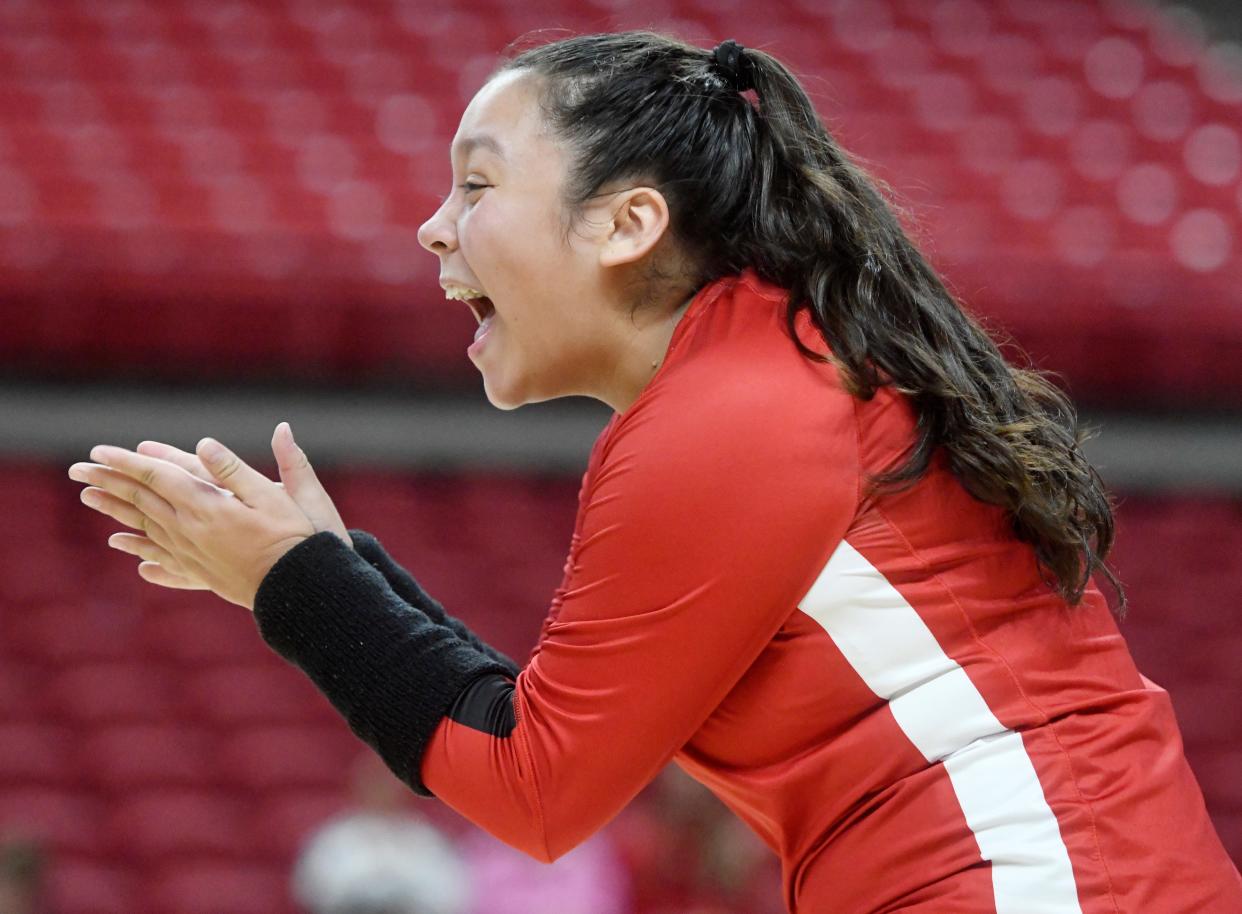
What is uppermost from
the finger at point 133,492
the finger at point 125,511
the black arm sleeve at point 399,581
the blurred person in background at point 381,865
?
the finger at point 133,492

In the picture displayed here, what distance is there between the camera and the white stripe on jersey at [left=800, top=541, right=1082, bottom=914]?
1.07 m

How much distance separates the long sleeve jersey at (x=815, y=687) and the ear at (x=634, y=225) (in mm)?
103

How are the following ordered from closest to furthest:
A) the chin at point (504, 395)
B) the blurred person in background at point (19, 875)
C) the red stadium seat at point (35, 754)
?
1. the chin at point (504, 395)
2. the blurred person in background at point (19, 875)
3. the red stadium seat at point (35, 754)

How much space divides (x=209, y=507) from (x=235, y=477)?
1.3 inches

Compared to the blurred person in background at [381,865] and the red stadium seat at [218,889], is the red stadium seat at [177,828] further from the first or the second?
the blurred person in background at [381,865]

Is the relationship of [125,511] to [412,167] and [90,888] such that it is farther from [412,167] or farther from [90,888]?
[412,167]

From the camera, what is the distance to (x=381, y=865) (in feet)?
11.3

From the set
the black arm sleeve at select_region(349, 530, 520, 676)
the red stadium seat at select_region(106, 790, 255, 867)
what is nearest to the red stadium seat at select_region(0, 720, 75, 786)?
the red stadium seat at select_region(106, 790, 255, 867)

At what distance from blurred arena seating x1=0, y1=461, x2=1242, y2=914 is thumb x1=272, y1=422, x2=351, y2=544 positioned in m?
2.84

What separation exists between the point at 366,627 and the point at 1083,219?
4.84 metres

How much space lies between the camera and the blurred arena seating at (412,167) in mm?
4797

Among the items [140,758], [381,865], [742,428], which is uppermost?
[742,428]

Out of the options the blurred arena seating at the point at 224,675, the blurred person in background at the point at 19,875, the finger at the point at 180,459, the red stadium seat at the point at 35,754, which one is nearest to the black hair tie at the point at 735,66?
the finger at the point at 180,459

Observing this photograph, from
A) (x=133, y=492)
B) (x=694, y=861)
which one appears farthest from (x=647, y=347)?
(x=694, y=861)
